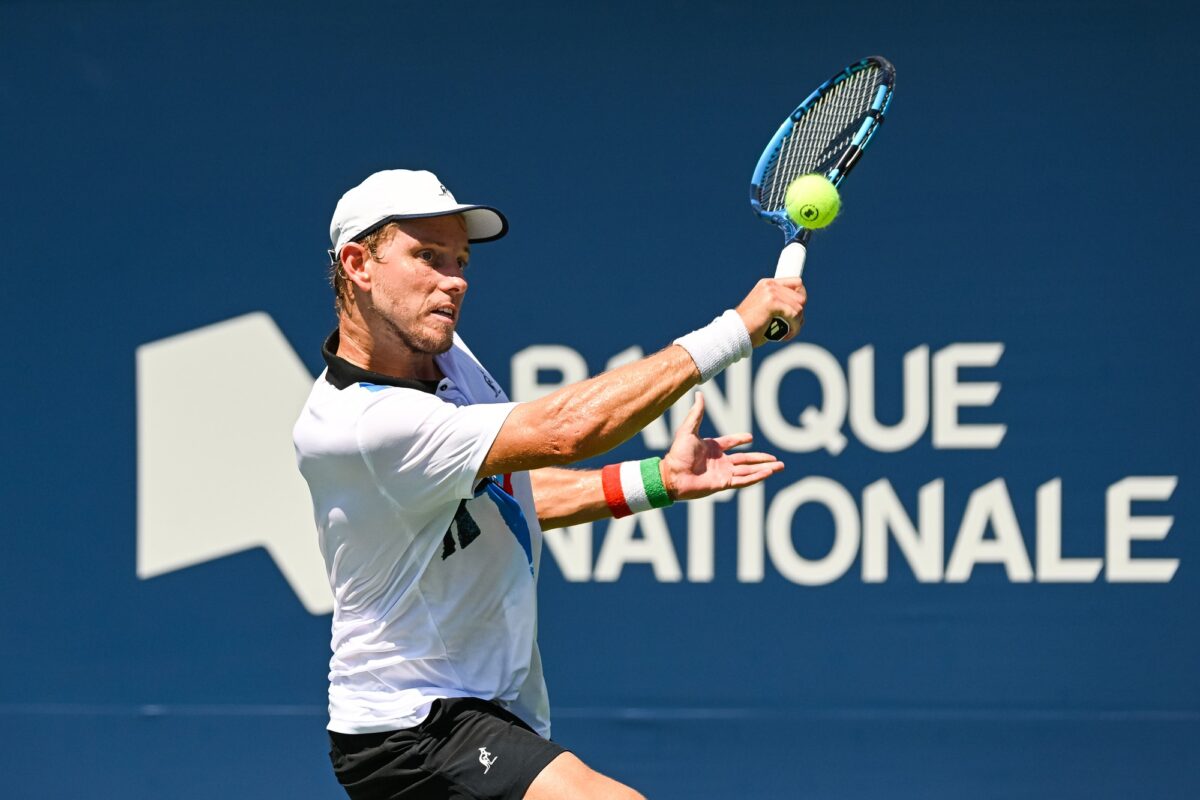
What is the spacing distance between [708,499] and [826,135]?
52.5 inches

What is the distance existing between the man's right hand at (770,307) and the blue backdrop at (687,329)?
66.2 inches

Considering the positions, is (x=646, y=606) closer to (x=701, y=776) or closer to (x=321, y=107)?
(x=701, y=776)

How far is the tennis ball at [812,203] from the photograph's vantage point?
110 inches

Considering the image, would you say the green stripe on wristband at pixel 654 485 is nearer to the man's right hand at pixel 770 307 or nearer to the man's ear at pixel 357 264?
the man's right hand at pixel 770 307

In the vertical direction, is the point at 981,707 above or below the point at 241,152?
below

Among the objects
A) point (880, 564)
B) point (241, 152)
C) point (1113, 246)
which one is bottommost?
point (880, 564)

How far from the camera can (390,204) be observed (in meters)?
2.77

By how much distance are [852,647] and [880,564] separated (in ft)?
0.72

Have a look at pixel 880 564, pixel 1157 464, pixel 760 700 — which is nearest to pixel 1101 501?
pixel 1157 464

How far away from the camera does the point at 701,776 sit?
4344 millimetres

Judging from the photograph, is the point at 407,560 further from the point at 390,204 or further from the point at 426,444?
the point at 390,204

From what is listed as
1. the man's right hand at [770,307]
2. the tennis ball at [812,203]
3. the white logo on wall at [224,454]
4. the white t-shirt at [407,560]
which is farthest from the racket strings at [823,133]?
the white logo on wall at [224,454]

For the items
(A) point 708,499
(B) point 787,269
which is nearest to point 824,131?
(B) point 787,269

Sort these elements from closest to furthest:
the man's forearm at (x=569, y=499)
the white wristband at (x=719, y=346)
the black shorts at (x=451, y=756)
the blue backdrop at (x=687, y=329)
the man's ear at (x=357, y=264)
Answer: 1. the white wristband at (x=719, y=346)
2. the black shorts at (x=451, y=756)
3. the man's ear at (x=357, y=264)
4. the man's forearm at (x=569, y=499)
5. the blue backdrop at (x=687, y=329)
